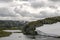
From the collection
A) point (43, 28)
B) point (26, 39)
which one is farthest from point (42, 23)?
point (26, 39)

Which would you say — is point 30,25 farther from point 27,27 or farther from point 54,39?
point 54,39

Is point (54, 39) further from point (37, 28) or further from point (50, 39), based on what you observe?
point (37, 28)

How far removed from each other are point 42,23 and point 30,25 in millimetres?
1058

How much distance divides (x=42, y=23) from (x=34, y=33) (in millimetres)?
1122

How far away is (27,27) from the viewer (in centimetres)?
1612

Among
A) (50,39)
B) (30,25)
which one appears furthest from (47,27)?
(50,39)

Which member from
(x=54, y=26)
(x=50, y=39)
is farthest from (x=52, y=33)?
(x=50, y=39)

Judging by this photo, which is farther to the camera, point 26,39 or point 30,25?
point 30,25

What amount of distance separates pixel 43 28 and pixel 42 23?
45 centimetres

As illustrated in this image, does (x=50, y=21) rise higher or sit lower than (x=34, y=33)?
higher

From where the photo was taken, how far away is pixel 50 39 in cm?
1347

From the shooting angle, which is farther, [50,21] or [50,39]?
[50,21]

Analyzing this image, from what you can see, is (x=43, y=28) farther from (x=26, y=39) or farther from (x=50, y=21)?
(x=26, y=39)

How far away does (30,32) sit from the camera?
15961mm
